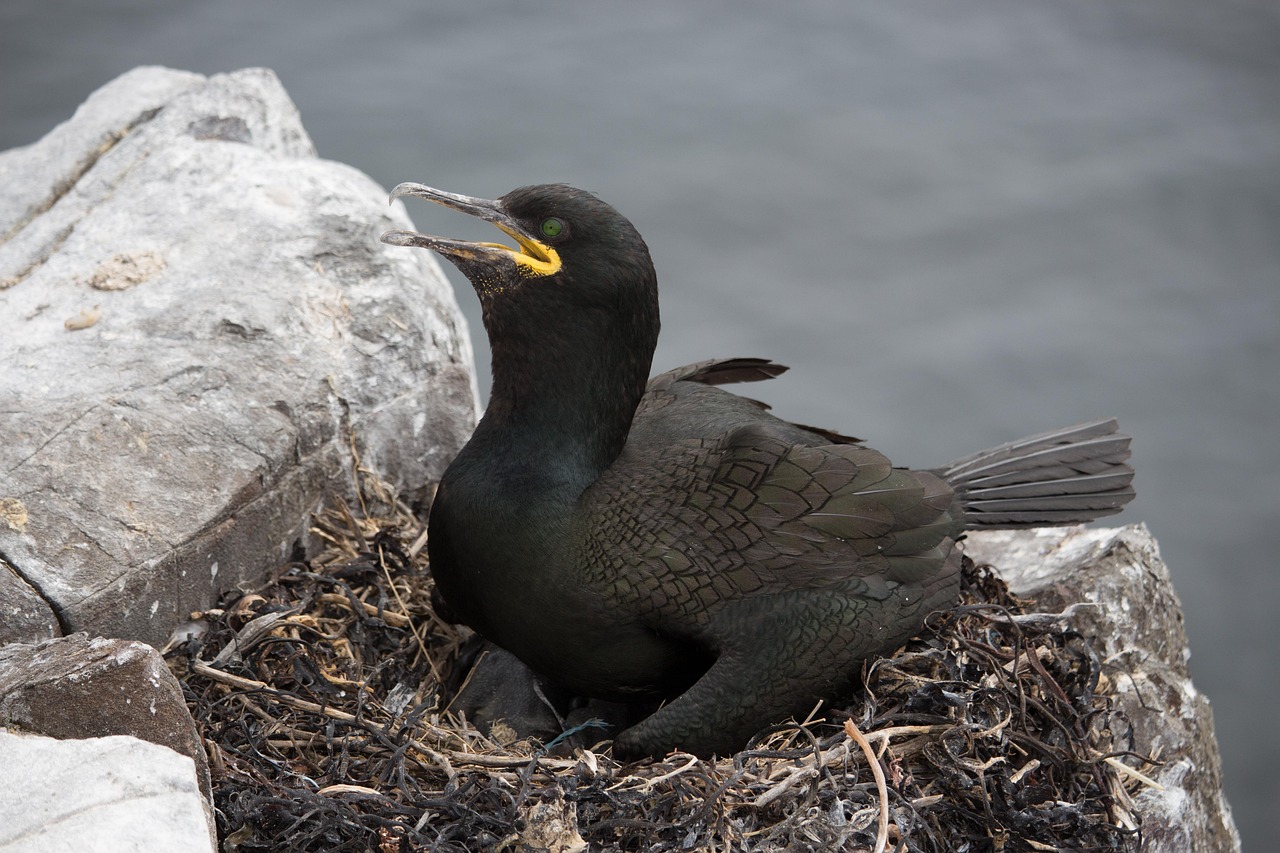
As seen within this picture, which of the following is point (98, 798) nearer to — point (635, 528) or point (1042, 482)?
point (635, 528)

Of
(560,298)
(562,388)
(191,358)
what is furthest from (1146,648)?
(191,358)

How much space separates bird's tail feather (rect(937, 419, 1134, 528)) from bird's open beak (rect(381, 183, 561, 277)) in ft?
4.27

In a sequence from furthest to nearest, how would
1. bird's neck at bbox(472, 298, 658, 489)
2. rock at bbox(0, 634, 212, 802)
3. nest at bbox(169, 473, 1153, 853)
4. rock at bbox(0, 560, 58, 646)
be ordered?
bird's neck at bbox(472, 298, 658, 489)
rock at bbox(0, 560, 58, 646)
nest at bbox(169, 473, 1153, 853)
rock at bbox(0, 634, 212, 802)

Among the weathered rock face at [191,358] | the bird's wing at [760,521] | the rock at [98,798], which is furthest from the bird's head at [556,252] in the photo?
the rock at [98,798]

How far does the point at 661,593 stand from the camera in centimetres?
308

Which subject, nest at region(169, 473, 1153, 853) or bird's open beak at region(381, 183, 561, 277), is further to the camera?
bird's open beak at region(381, 183, 561, 277)

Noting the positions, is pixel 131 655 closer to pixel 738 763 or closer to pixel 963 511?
pixel 738 763

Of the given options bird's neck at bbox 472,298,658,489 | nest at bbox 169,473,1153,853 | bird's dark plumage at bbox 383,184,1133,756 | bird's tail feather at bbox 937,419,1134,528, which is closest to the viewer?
nest at bbox 169,473,1153,853

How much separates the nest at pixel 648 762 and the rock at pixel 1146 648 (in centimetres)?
15

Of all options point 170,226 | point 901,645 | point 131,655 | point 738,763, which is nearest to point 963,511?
point 901,645

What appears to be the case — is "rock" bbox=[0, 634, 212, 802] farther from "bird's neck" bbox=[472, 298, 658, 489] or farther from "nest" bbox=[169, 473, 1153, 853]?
"bird's neck" bbox=[472, 298, 658, 489]

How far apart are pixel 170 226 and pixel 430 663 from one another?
1657 mm

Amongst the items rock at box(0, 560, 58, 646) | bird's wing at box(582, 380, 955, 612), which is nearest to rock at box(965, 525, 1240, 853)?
bird's wing at box(582, 380, 955, 612)

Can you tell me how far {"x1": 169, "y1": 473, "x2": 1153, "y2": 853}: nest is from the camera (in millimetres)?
2725
